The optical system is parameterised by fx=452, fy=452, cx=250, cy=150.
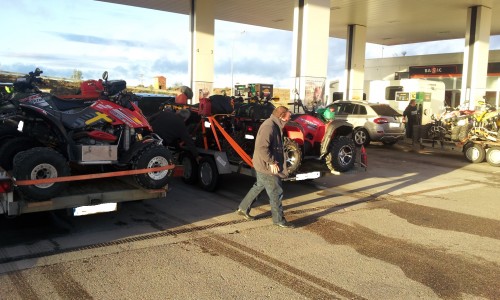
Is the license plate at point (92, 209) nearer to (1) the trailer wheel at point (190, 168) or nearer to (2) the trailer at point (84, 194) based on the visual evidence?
(2) the trailer at point (84, 194)

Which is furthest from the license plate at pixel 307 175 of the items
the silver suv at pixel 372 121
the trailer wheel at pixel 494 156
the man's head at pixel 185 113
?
the silver suv at pixel 372 121

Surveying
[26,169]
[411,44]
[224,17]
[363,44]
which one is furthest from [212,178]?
[411,44]

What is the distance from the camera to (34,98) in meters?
5.81

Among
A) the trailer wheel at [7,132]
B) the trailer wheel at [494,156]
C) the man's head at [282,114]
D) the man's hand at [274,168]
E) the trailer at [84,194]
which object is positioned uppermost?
the man's head at [282,114]

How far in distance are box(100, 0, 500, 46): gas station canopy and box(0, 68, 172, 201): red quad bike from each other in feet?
52.4

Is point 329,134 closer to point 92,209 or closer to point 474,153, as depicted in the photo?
point 92,209

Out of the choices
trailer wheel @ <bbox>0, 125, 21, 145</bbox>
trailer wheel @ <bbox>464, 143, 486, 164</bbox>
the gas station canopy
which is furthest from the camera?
the gas station canopy

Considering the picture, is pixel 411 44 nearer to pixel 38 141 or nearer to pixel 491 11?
pixel 491 11

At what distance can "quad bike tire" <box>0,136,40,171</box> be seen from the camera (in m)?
5.96

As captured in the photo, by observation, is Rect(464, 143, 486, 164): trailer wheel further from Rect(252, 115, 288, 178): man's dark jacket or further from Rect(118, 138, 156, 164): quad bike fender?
Rect(118, 138, 156, 164): quad bike fender

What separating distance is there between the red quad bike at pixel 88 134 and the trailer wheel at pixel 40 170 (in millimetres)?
16

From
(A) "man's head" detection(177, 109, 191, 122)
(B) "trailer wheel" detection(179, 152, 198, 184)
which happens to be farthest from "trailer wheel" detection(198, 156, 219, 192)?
(A) "man's head" detection(177, 109, 191, 122)

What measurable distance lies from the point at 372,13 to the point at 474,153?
12281 mm

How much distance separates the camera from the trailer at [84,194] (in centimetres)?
488
